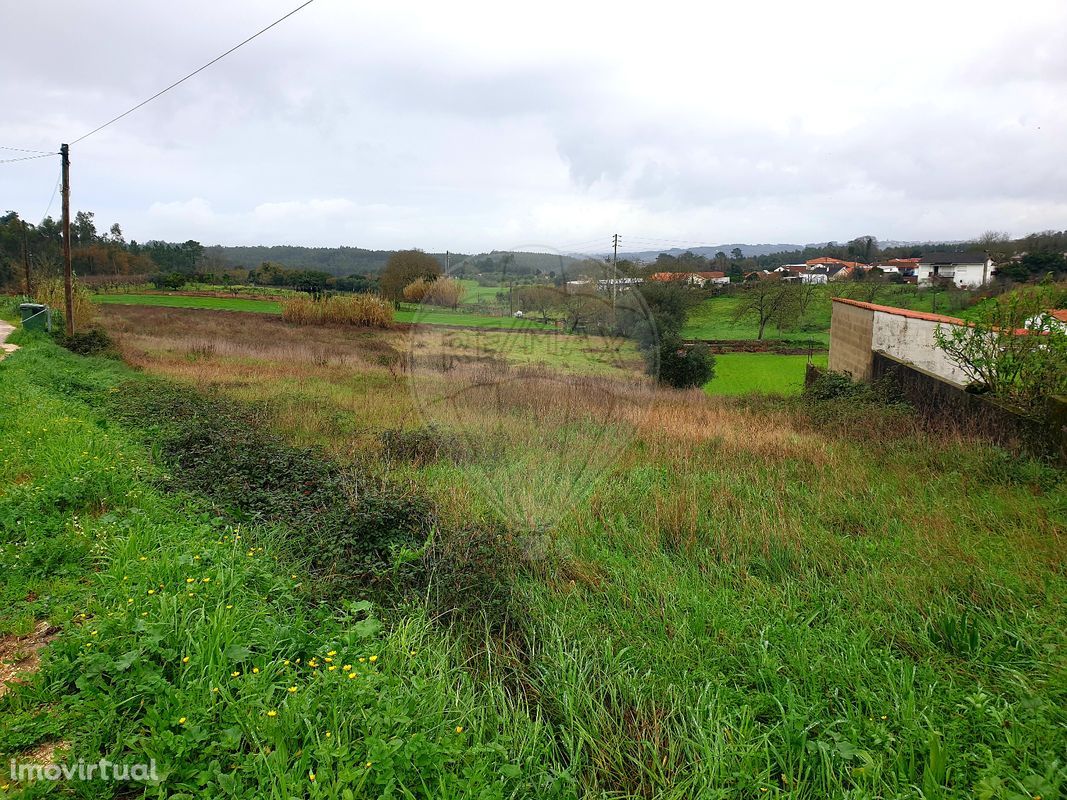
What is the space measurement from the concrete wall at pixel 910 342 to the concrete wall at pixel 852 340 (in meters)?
0.25

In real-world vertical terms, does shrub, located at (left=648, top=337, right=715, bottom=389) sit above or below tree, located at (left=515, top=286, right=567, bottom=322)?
below

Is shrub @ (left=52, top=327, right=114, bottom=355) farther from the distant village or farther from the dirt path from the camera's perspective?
the distant village

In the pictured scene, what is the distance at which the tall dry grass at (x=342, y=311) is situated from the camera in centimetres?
3156

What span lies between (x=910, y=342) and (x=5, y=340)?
73.5 feet

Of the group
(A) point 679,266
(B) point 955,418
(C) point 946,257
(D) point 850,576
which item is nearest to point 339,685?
(D) point 850,576

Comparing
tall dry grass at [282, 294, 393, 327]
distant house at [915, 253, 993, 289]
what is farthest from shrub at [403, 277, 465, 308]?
distant house at [915, 253, 993, 289]

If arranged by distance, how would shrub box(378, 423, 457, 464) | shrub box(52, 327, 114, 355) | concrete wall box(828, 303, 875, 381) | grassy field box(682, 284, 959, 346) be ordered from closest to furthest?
shrub box(378, 423, 457, 464) → concrete wall box(828, 303, 875, 381) → shrub box(52, 327, 114, 355) → grassy field box(682, 284, 959, 346)

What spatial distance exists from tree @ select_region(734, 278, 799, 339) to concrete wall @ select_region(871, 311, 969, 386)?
2774cm

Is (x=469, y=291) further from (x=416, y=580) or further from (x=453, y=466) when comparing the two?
(x=416, y=580)

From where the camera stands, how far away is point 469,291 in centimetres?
586

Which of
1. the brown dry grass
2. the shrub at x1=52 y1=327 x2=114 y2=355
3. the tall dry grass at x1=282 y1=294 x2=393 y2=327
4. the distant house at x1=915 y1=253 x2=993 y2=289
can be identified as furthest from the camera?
the distant house at x1=915 y1=253 x2=993 y2=289

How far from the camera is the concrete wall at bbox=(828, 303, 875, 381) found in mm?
13727

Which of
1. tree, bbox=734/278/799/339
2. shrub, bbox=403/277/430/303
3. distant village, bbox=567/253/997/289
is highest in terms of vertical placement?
distant village, bbox=567/253/997/289

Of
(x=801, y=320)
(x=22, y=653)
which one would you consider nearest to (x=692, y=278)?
(x=801, y=320)
